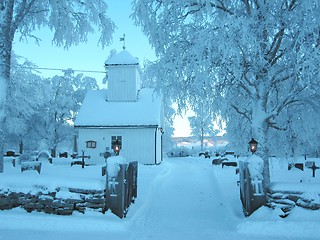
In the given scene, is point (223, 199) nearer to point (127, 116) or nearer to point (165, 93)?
point (165, 93)

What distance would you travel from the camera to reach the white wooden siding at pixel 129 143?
2203cm

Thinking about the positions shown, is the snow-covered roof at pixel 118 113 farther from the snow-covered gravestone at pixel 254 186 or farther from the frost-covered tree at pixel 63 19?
the snow-covered gravestone at pixel 254 186

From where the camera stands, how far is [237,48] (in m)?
7.49

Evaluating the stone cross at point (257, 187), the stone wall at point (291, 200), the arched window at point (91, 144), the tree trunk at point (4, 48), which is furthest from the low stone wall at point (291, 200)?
the arched window at point (91, 144)

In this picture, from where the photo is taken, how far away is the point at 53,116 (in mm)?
A: 31578

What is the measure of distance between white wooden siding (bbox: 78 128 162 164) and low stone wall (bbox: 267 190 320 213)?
593 inches

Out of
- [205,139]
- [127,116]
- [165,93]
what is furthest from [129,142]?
[205,139]

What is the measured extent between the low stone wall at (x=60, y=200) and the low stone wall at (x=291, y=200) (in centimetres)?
409

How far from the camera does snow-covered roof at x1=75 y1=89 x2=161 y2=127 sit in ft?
72.9

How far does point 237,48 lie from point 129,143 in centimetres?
1572

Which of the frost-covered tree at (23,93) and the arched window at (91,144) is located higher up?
the frost-covered tree at (23,93)

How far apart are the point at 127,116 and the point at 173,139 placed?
26149 millimetres

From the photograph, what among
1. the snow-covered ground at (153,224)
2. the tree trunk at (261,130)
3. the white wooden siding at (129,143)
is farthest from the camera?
the white wooden siding at (129,143)

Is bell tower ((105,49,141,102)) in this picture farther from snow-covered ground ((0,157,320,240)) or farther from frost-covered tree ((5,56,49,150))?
snow-covered ground ((0,157,320,240))
